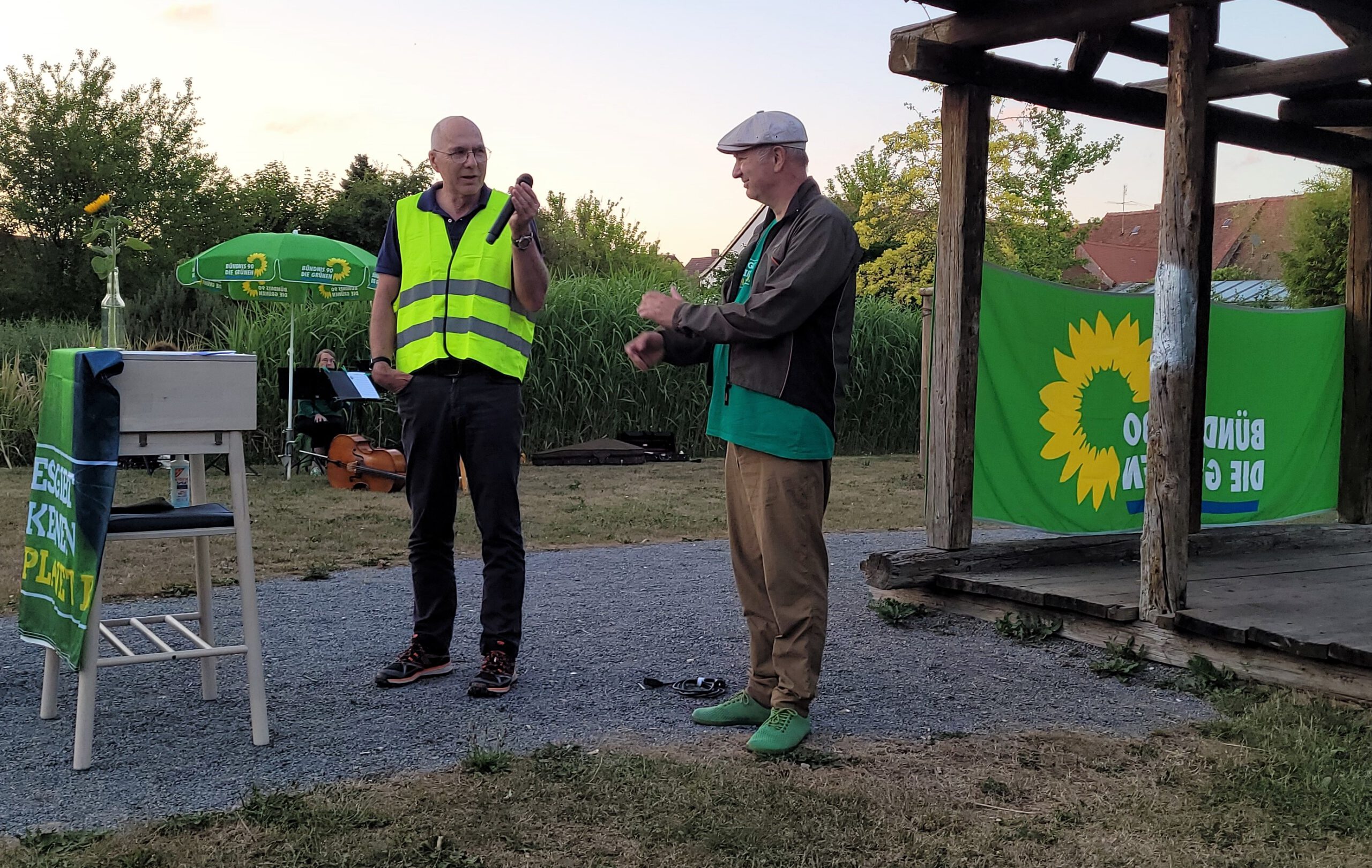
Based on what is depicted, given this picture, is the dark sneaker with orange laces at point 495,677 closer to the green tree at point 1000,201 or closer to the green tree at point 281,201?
the green tree at point 1000,201

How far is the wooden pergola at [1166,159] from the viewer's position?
508 cm

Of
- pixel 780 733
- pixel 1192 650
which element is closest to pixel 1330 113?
pixel 1192 650

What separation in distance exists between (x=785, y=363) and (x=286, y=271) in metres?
9.60

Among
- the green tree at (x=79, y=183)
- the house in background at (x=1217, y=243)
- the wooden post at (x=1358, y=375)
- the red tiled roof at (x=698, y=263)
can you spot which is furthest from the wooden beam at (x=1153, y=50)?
the red tiled roof at (x=698, y=263)

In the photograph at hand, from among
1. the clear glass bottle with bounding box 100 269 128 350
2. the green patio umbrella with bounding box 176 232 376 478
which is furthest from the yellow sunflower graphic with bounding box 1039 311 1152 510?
the green patio umbrella with bounding box 176 232 376 478

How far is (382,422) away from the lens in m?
14.9

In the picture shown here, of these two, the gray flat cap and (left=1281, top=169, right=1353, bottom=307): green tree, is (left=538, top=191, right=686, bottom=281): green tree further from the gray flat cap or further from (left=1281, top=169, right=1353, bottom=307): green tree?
the gray flat cap

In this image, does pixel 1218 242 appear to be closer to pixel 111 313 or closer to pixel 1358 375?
pixel 1358 375

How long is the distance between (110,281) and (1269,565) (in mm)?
5904

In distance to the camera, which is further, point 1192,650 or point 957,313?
point 957,313

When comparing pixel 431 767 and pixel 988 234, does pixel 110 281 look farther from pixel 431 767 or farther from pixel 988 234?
pixel 988 234

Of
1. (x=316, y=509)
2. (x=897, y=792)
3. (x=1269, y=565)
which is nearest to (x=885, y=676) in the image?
(x=897, y=792)

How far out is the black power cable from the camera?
4406 millimetres

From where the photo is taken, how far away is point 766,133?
3.76 metres
